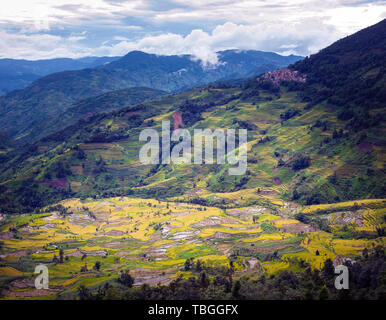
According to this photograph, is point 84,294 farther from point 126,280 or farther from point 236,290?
point 236,290

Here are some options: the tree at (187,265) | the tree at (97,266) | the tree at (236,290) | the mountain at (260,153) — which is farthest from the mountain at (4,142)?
the tree at (236,290)

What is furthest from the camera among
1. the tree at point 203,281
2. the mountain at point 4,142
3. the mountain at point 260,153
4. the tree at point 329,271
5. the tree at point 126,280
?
the mountain at point 4,142

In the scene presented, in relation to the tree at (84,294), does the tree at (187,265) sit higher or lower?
lower

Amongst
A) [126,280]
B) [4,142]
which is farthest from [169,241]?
[4,142]

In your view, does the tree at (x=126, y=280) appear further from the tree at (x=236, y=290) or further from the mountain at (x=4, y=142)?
the mountain at (x=4, y=142)

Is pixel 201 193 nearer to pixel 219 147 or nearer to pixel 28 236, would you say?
pixel 219 147

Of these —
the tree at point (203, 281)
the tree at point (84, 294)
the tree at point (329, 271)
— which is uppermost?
the tree at point (329, 271)
